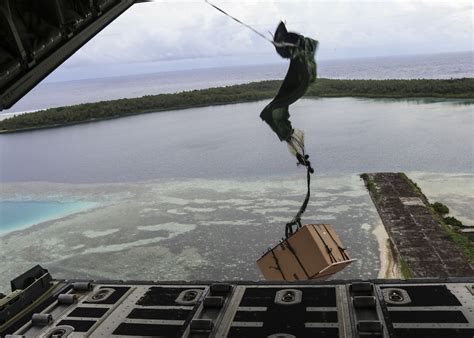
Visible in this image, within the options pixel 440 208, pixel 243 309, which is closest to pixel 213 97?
pixel 440 208

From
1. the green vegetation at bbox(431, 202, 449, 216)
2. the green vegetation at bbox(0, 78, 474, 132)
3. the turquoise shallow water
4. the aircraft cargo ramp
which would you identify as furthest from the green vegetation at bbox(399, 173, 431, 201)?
the green vegetation at bbox(0, 78, 474, 132)

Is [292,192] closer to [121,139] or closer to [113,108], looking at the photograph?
[121,139]

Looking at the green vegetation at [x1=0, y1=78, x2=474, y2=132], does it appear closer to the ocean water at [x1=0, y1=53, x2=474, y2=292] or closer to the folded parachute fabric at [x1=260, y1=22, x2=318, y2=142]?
the ocean water at [x1=0, y1=53, x2=474, y2=292]

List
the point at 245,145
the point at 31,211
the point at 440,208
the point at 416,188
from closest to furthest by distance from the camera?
the point at 440,208
the point at 416,188
the point at 31,211
the point at 245,145

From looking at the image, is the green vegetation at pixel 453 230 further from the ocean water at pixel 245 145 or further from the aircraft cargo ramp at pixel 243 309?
the ocean water at pixel 245 145

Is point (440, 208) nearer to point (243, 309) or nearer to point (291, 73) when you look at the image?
point (243, 309)

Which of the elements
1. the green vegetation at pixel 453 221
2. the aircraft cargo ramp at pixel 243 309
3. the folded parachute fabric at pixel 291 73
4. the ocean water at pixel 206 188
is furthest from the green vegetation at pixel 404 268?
the folded parachute fabric at pixel 291 73

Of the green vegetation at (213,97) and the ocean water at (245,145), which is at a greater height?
the green vegetation at (213,97)
